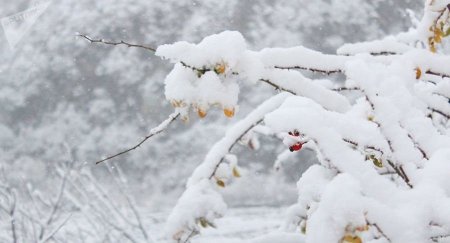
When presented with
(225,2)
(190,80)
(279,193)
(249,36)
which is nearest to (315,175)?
(190,80)

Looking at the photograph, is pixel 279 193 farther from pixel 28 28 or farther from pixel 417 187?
pixel 417 187

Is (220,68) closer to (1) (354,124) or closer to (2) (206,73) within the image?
(2) (206,73)

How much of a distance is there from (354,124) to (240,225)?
4.19 m

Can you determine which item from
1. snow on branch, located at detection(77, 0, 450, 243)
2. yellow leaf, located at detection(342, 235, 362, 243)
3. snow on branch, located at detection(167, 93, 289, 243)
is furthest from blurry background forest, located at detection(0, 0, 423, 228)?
yellow leaf, located at detection(342, 235, 362, 243)

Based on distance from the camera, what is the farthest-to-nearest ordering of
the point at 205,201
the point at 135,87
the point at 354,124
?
the point at 135,87
the point at 205,201
the point at 354,124

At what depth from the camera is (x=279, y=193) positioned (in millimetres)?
5766

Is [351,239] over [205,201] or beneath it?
beneath

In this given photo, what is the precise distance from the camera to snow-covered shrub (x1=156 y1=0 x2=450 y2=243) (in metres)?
0.94

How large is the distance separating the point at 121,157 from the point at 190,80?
4.84m

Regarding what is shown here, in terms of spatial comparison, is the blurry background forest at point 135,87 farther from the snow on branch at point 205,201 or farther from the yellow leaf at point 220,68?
the yellow leaf at point 220,68

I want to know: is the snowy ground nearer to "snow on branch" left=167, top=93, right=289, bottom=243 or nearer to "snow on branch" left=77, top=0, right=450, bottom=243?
"snow on branch" left=167, top=93, right=289, bottom=243

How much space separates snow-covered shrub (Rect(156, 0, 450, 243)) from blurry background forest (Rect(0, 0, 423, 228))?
4.42 m

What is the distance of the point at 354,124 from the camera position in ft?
3.69

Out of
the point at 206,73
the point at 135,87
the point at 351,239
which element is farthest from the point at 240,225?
the point at 351,239
